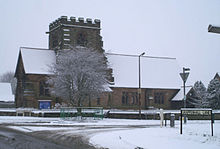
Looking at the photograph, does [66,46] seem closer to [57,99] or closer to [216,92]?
[57,99]

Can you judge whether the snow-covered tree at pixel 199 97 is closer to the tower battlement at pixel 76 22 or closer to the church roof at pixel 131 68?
the church roof at pixel 131 68

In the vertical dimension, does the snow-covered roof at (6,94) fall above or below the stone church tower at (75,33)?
below

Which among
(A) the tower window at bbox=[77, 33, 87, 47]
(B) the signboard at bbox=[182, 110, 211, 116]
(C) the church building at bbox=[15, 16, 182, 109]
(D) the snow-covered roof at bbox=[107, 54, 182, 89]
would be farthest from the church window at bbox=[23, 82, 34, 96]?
(B) the signboard at bbox=[182, 110, 211, 116]

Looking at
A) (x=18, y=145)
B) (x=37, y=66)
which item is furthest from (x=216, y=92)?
(x=18, y=145)

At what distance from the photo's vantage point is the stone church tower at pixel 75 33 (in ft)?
233

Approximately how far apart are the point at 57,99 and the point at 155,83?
838 inches

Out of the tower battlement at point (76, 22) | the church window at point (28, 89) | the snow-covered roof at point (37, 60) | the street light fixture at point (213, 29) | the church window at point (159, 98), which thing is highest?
the tower battlement at point (76, 22)

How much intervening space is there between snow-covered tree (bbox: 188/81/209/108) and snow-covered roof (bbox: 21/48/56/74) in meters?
28.4

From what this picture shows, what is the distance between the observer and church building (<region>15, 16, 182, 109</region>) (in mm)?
66625

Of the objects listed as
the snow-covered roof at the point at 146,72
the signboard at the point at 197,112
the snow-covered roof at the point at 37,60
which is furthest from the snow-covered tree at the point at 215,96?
the signboard at the point at 197,112

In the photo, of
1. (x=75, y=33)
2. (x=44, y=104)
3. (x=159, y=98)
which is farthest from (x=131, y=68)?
(x=44, y=104)

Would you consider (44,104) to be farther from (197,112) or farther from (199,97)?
(197,112)

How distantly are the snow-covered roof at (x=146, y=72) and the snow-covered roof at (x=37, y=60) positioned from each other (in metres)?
12.7

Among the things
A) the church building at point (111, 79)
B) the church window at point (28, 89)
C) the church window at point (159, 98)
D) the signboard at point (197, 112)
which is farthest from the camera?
the church window at point (159, 98)
